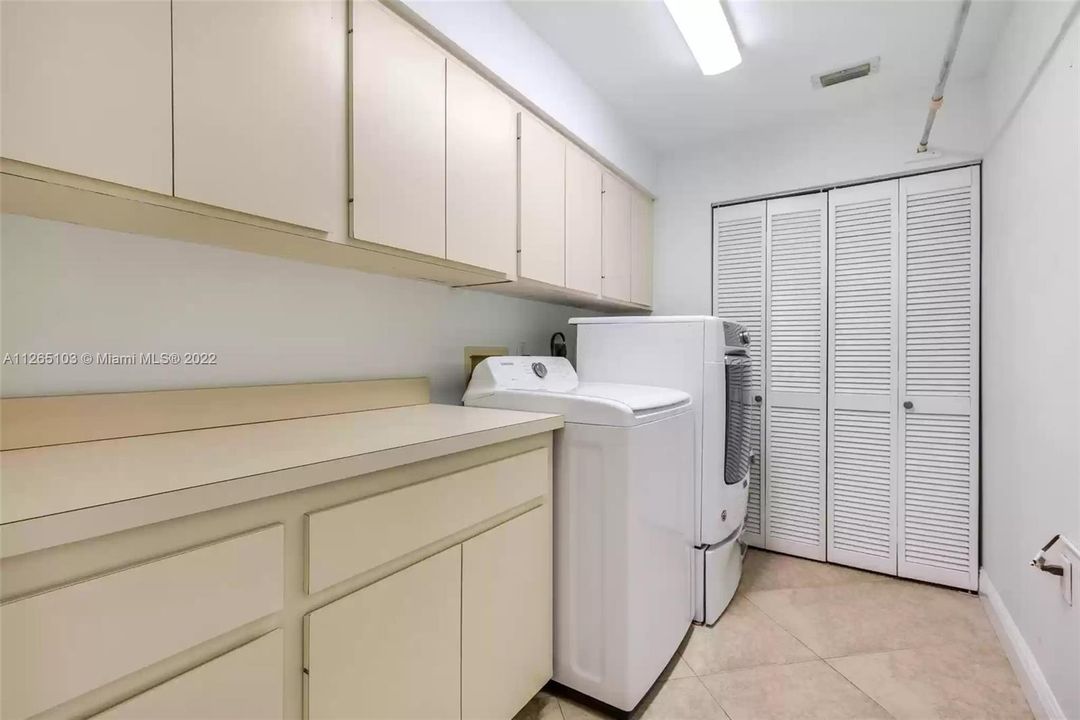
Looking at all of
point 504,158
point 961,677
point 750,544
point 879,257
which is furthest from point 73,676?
point 879,257

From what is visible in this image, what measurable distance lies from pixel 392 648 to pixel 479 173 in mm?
1448

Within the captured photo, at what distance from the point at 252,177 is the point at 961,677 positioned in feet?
9.04

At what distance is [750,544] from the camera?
9.42 feet

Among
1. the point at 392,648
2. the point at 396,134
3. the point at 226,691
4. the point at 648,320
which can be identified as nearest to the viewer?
the point at 226,691

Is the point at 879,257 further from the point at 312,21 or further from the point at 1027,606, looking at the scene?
the point at 312,21

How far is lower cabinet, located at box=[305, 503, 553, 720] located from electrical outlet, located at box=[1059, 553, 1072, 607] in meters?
1.41

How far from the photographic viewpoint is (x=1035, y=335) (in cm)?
158

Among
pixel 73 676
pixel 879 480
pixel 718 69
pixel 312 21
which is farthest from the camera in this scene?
pixel 879 480

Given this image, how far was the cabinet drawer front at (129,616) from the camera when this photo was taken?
0.57m

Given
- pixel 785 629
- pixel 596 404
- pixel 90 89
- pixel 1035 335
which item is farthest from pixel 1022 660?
pixel 90 89

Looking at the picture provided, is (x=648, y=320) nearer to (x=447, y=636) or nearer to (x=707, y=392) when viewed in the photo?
(x=707, y=392)

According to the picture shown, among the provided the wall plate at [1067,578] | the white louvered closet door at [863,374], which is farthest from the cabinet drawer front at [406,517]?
the white louvered closet door at [863,374]

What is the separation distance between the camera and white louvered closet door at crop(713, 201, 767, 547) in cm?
282

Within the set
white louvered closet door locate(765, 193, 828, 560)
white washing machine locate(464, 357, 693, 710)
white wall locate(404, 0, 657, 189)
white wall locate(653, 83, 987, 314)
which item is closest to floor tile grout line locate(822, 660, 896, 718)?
white washing machine locate(464, 357, 693, 710)
